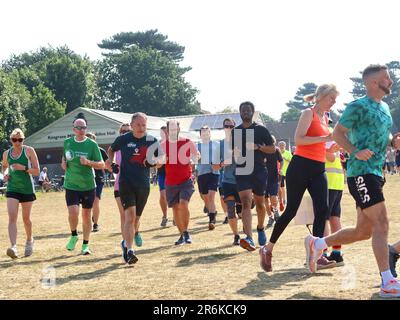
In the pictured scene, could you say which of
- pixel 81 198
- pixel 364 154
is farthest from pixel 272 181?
pixel 364 154

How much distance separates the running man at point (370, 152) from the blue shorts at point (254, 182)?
133 inches

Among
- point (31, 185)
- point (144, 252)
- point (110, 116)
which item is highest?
point (110, 116)

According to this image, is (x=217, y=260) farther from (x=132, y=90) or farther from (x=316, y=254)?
(x=132, y=90)

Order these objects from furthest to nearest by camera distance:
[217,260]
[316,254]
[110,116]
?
[110,116] → [217,260] → [316,254]

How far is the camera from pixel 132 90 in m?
95.6

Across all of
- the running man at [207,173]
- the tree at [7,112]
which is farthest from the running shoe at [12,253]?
the tree at [7,112]

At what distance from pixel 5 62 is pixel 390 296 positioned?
104578mm

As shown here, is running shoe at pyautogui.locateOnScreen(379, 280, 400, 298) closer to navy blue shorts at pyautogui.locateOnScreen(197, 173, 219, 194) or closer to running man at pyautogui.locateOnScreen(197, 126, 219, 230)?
running man at pyautogui.locateOnScreen(197, 126, 219, 230)

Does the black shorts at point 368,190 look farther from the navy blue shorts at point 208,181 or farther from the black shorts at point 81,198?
the navy blue shorts at point 208,181

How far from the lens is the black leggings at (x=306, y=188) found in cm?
733

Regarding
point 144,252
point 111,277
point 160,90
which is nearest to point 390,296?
point 111,277

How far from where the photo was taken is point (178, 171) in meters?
10.7

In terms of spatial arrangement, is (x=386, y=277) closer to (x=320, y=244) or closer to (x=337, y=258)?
(x=320, y=244)

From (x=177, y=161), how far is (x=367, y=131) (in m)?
5.02
